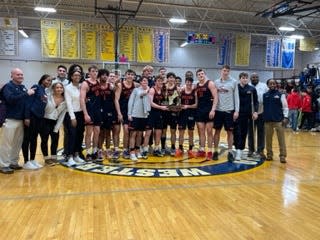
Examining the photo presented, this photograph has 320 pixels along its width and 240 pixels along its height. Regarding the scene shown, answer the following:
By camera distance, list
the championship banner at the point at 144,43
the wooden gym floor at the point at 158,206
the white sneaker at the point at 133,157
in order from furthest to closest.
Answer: the championship banner at the point at 144,43, the white sneaker at the point at 133,157, the wooden gym floor at the point at 158,206

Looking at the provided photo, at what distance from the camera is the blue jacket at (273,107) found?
6027 millimetres

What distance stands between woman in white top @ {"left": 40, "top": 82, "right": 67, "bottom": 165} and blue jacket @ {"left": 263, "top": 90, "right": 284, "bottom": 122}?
355 centimetres

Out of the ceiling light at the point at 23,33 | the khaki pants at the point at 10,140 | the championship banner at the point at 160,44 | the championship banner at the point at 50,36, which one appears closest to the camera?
the khaki pants at the point at 10,140

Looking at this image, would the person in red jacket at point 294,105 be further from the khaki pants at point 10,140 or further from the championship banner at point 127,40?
the khaki pants at point 10,140

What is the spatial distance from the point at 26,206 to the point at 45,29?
9.75m

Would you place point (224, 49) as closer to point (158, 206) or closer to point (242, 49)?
point (242, 49)

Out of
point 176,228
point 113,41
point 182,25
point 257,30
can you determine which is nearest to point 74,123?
point 176,228

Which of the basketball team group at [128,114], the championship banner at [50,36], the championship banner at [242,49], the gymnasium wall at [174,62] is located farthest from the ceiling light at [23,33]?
the basketball team group at [128,114]

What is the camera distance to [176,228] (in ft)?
9.82

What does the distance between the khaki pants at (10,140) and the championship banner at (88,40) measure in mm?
7770

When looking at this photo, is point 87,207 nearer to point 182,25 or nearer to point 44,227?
point 44,227

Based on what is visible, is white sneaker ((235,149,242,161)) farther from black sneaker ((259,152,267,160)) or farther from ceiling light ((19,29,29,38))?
ceiling light ((19,29,29,38))

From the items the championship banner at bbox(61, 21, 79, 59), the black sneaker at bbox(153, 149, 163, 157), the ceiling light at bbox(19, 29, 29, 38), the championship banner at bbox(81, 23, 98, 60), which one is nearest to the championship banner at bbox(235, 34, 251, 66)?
the championship banner at bbox(81, 23, 98, 60)

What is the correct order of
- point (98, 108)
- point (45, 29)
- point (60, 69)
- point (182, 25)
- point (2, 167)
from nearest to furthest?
1. point (2, 167)
2. point (98, 108)
3. point (60, 69)
4. point (45, 29)
5. point (182, 25)
